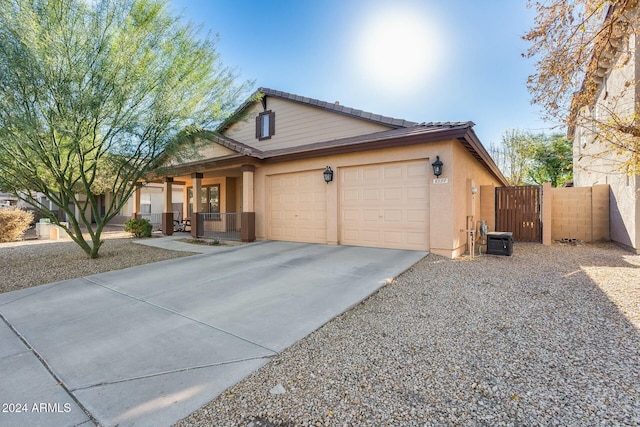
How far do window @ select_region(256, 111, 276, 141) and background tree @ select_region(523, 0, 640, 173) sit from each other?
29.5 ft

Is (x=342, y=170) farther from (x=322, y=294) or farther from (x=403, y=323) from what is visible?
(x=403, y=323)

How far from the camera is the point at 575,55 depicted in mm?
4930

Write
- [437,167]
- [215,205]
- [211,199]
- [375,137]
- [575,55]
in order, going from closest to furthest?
[575,55]
[437,167]
[375,137]
[215,205]
[211,199]

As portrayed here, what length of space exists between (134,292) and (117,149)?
174 inches

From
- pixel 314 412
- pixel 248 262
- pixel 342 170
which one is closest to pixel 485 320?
pixel 314 412

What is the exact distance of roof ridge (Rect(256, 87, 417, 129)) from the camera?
29.2ft

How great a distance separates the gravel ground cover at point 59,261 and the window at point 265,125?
19.3 ft

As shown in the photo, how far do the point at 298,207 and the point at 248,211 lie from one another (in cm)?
202

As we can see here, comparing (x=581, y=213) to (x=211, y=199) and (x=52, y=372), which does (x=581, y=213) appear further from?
(x=211, y=199)

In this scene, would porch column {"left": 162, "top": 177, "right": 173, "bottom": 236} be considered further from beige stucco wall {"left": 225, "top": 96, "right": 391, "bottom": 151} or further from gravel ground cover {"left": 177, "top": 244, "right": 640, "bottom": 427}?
gravel ground cover {"left": 177, "top": 244, "right": 640, "bottom": 427}

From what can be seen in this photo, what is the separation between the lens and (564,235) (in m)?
11.4

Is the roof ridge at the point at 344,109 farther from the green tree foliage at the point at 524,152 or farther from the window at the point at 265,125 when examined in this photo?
the green tree foliage at the point at 524,152

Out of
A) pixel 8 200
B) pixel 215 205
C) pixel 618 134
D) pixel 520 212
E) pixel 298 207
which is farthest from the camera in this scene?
pixel 8 200

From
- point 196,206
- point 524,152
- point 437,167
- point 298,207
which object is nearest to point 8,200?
point 196,206
